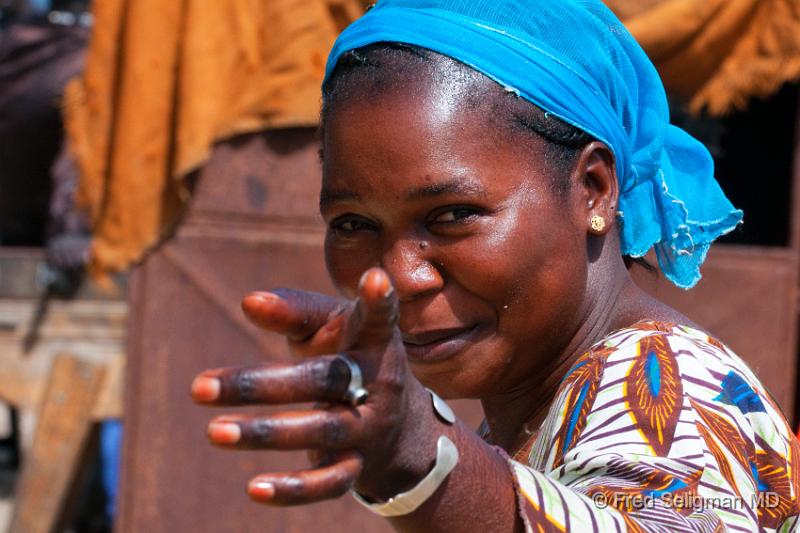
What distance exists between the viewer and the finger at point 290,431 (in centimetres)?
102

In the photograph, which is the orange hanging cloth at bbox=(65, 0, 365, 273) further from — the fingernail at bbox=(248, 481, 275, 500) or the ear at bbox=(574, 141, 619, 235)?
the fingernail at bbox=(248, 481, 275, 500)

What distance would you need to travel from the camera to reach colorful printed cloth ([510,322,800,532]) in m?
1.21

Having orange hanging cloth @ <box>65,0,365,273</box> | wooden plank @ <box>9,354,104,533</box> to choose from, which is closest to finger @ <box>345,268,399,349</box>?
orange hanging cloth @ <box>65,0,365,273</box>

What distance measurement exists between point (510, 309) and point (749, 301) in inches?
133

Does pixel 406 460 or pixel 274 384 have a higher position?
pixel 274 384

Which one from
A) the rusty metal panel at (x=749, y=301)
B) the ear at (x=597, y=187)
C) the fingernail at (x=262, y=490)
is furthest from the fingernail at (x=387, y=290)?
the rusty metal panel at (x=749, y=301)

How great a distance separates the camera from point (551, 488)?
1199 millimetres

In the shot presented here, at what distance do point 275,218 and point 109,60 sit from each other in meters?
0.94

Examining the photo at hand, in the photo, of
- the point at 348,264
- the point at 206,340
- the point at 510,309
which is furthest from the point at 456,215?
the point at 206,340

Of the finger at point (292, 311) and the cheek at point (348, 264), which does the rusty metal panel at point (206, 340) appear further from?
the finger at point (292, 311)

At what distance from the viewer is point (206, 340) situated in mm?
4586

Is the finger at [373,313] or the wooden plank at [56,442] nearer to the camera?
the finger at [373,313]

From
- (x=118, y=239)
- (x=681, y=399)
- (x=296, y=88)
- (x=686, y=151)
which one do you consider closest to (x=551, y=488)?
(x=681, y=399)

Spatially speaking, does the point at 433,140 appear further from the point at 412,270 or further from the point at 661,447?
the point at 661,447
